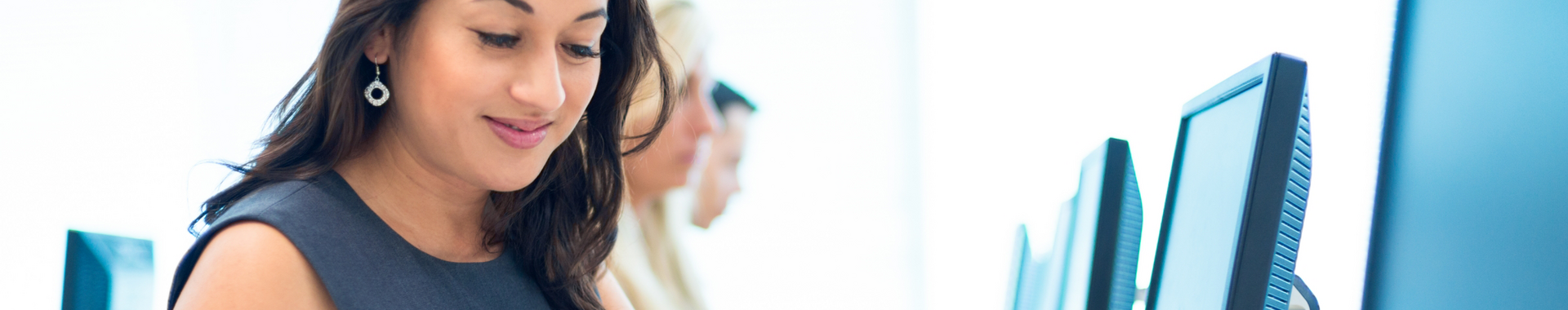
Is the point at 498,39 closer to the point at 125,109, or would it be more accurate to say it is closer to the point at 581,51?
the point at 581,51

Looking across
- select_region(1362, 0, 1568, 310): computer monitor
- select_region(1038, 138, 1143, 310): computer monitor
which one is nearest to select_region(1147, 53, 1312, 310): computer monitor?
select_region(1038, 138, 1143, 310): computer monitor

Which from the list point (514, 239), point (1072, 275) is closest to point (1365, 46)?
point (1072, 275)

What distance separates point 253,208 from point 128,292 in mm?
496

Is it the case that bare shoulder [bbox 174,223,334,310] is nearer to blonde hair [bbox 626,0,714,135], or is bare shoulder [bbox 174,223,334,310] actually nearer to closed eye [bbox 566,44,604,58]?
closed eye [bbox 566,44,604,58]

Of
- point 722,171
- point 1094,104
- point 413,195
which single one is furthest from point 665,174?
point 1094,104

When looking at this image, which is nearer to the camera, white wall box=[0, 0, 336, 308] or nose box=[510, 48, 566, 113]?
nose box=[510, 48, 566, 113]

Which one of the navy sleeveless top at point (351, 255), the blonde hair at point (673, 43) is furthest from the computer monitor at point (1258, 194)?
the blonde hair at point (673, 43)

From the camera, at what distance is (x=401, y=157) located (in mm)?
929

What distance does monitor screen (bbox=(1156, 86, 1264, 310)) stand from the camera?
0.67 m

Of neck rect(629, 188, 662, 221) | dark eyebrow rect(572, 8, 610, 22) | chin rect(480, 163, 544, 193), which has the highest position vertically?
dark eyebrow rect(572, 8, 610, 22)

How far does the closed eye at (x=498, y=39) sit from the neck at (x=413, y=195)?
17 centimetres

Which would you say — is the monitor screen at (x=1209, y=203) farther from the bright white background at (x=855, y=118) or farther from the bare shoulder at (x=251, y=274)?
the bare shoulder at (x=251, y=274)

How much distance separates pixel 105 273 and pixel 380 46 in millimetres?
536

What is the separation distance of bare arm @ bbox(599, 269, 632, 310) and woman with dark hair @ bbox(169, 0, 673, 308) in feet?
0.68
